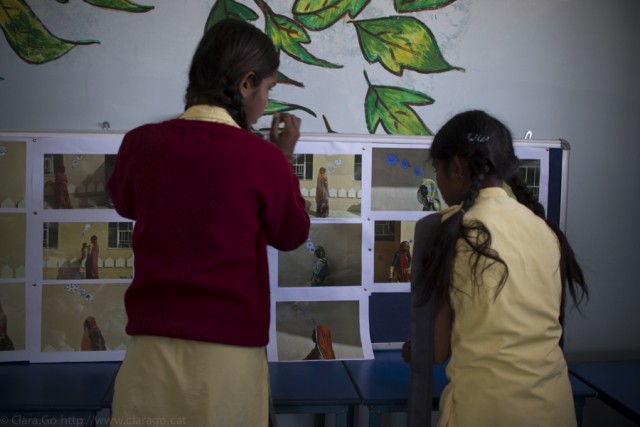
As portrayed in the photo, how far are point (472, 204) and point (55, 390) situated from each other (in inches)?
44.1

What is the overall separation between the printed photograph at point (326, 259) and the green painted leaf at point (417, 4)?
78cm

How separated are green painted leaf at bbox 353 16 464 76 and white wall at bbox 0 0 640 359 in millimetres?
29

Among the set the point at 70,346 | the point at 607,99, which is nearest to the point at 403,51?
the point at 607,99

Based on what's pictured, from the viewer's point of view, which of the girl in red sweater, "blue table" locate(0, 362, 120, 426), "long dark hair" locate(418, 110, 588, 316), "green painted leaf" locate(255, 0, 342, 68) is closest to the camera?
the girl in red sweater

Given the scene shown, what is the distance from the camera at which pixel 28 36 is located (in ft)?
5.90

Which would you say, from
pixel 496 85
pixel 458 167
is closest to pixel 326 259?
pixel 458 167

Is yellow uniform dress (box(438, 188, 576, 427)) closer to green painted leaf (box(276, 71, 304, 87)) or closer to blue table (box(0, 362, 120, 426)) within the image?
blue table (box(0, 362, 120, 426))

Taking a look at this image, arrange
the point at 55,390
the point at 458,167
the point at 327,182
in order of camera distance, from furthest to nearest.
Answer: the point at 327,182, the point at 55,390, the point at 458,167

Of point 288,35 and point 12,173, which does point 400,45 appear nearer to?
point 288,35

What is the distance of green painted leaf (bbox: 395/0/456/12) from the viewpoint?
1.98m

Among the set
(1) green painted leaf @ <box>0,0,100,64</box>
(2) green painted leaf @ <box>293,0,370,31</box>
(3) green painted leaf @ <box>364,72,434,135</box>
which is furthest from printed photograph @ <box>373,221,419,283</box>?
(1) green painted leaf @ <box>0,0,100,64</box>

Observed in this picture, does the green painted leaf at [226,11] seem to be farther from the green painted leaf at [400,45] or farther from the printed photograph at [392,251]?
the printed photograph at [392,251]

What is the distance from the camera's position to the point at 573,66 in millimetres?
2115

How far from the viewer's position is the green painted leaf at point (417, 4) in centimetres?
198
